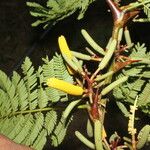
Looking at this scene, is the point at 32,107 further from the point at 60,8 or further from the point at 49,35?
the point at 49,35

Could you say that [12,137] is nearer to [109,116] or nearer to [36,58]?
[109,116]

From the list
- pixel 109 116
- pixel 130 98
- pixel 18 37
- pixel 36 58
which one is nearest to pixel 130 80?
pixel 130 98

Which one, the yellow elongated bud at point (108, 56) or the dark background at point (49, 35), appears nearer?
the yellow elongated bud at point (108, 56)

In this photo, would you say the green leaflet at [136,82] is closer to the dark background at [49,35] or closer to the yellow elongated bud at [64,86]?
the yellow elongated bud at [64,86]

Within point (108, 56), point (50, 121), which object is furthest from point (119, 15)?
point (50, 121)

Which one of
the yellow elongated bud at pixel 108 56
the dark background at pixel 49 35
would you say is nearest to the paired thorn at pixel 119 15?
the yellow elongated bud at pixel 108 56

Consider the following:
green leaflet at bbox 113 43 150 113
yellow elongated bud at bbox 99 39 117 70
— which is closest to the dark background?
green leaflet at bbox 113 43 150 113

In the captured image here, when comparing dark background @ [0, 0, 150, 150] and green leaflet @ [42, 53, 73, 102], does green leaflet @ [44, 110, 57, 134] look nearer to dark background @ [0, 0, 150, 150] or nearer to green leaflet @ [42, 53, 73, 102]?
green leaflet @ [42, 53, 73, 102]
